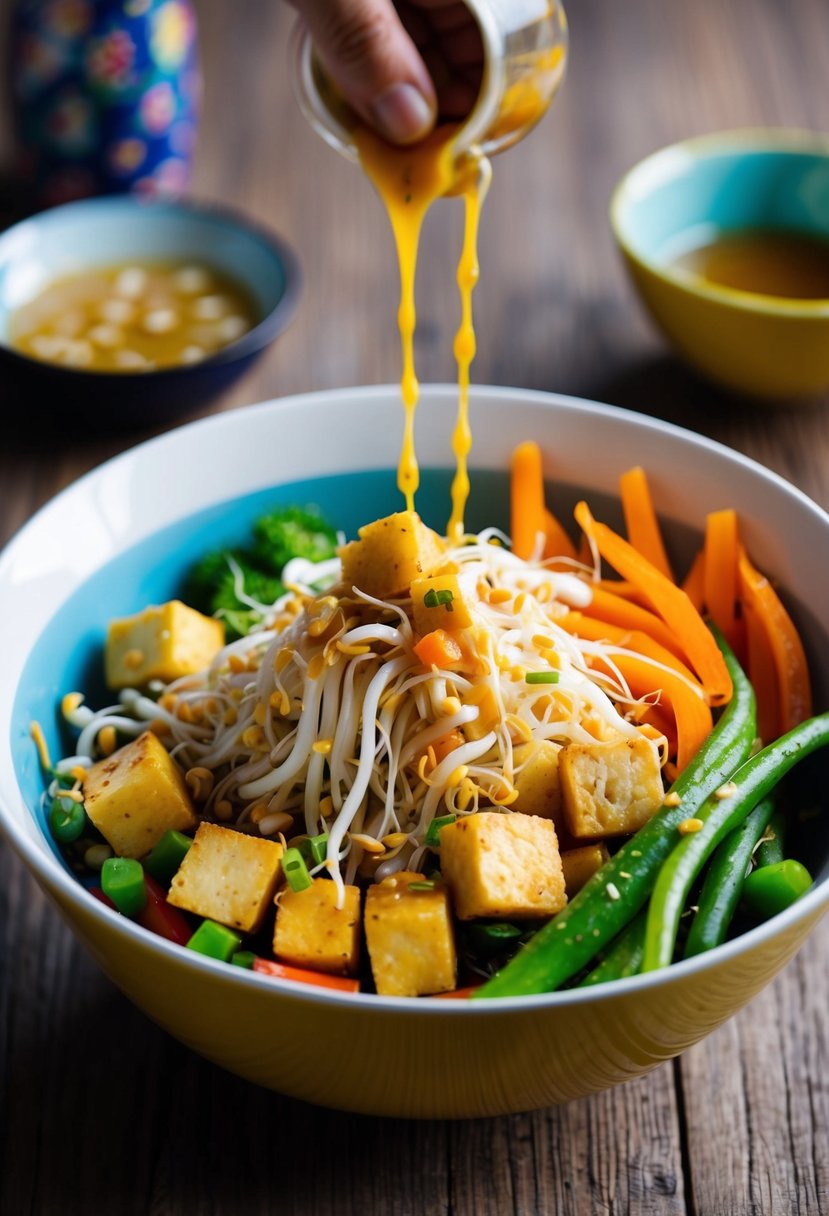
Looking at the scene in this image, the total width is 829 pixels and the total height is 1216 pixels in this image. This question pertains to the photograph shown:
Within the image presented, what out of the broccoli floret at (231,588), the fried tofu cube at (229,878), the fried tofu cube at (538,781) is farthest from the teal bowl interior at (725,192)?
the fried tofu cube at (229,878)

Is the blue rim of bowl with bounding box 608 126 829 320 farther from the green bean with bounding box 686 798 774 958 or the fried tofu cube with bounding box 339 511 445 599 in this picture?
the green bean with bounding box 686 798 774 958

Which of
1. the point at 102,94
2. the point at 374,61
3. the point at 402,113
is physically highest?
the point at 374,61

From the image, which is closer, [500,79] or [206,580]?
[500,79]

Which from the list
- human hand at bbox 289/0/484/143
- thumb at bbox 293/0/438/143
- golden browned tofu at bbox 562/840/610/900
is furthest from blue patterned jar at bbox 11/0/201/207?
golden browned tofu at bbox 562/840/610/900

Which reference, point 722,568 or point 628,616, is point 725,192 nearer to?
point 722,568

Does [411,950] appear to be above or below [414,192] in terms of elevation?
below

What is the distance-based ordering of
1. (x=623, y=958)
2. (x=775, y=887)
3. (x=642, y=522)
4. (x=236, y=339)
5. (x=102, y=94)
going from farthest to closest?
(x=102, y=94) → (x=236, y=339) → (x=642, y=522) → (x=775, y=887) → (x=623, y=958)

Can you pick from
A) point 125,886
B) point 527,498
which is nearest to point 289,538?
point 527,498
